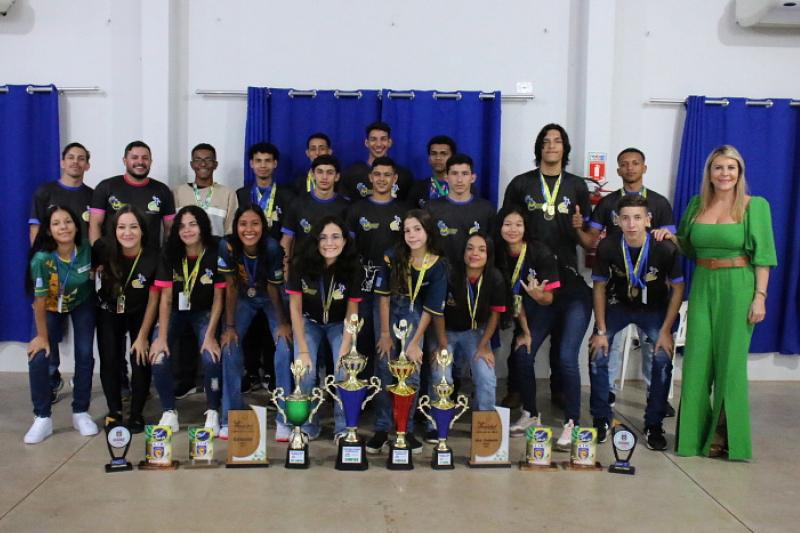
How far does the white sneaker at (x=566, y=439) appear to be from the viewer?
12.5 feet

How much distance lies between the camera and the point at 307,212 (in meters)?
4.24

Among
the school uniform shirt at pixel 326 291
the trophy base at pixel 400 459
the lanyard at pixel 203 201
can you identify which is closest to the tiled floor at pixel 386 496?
the trophy base at pixel 400 459

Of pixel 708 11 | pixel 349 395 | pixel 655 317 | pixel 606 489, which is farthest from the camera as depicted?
pixel 708 11

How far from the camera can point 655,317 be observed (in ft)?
12.6

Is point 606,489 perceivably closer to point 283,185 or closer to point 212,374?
Answer: point 212,374

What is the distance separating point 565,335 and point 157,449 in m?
2.16

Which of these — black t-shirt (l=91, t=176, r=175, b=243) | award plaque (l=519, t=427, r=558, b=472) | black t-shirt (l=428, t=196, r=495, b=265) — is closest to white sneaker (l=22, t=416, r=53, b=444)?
black t-shirt (l=91, t=176, r=175, b=243)

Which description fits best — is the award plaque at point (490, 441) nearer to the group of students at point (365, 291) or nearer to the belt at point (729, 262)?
the group of students at point (365, 291)

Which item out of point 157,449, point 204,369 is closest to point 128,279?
point 204,369

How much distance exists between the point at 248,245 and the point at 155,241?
3.31 feet

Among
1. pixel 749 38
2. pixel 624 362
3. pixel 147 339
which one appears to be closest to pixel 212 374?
pixel 147 339

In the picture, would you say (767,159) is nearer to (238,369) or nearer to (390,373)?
(390,373)

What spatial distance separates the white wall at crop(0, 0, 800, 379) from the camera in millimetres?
5320

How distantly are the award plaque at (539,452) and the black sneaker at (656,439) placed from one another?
67 centimetres
